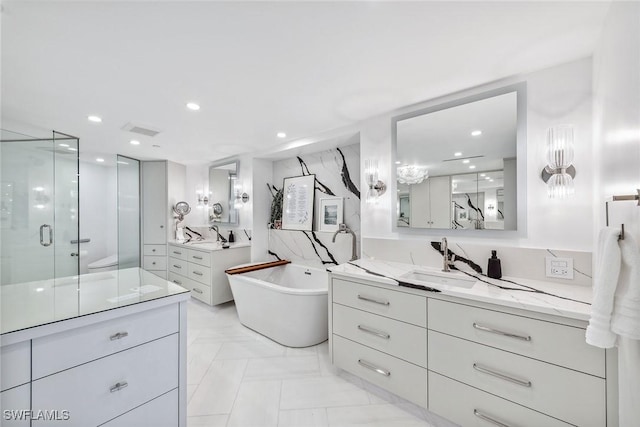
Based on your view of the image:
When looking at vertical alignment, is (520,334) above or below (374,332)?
above

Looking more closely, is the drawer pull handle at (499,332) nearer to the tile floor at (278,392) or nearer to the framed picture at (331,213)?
the tile floor at (278,392)

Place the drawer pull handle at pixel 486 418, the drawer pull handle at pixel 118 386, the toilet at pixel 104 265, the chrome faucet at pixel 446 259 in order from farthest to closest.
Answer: the toilet at pixel 104 265 → the chrome faucet at pixel 446 259 → the drawer pull handle at pixel 486 418 → the drawer pull handle at pixel 118 386

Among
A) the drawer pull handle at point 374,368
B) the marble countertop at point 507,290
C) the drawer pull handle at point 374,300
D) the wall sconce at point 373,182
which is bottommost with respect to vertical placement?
the drawer pull handle at point 374,368

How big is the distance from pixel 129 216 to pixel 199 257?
6.02 feet

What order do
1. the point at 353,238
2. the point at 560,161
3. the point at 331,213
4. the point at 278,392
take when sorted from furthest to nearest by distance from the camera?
the point at 331,213, the point at 353,238, the point at 278,392, the point at 560,161

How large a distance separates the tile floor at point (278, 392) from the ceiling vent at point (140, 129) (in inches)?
92.5

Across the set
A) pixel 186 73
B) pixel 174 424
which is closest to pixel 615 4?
pixel 186 73

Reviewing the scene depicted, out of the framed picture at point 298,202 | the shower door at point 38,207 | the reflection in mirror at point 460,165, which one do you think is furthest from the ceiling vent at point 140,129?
the reflection in mirror at point 460,165

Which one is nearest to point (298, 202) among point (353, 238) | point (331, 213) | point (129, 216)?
point (331, 213)

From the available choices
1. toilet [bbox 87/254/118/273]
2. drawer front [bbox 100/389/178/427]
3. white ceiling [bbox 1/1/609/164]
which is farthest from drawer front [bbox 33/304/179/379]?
toilet [bbox 87/254/118/273]

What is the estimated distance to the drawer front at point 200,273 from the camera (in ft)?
10.8

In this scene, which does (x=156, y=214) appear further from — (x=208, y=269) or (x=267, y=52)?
(x=267, y=52)

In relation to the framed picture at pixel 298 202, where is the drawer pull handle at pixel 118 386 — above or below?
below

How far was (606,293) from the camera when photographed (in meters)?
0.74
